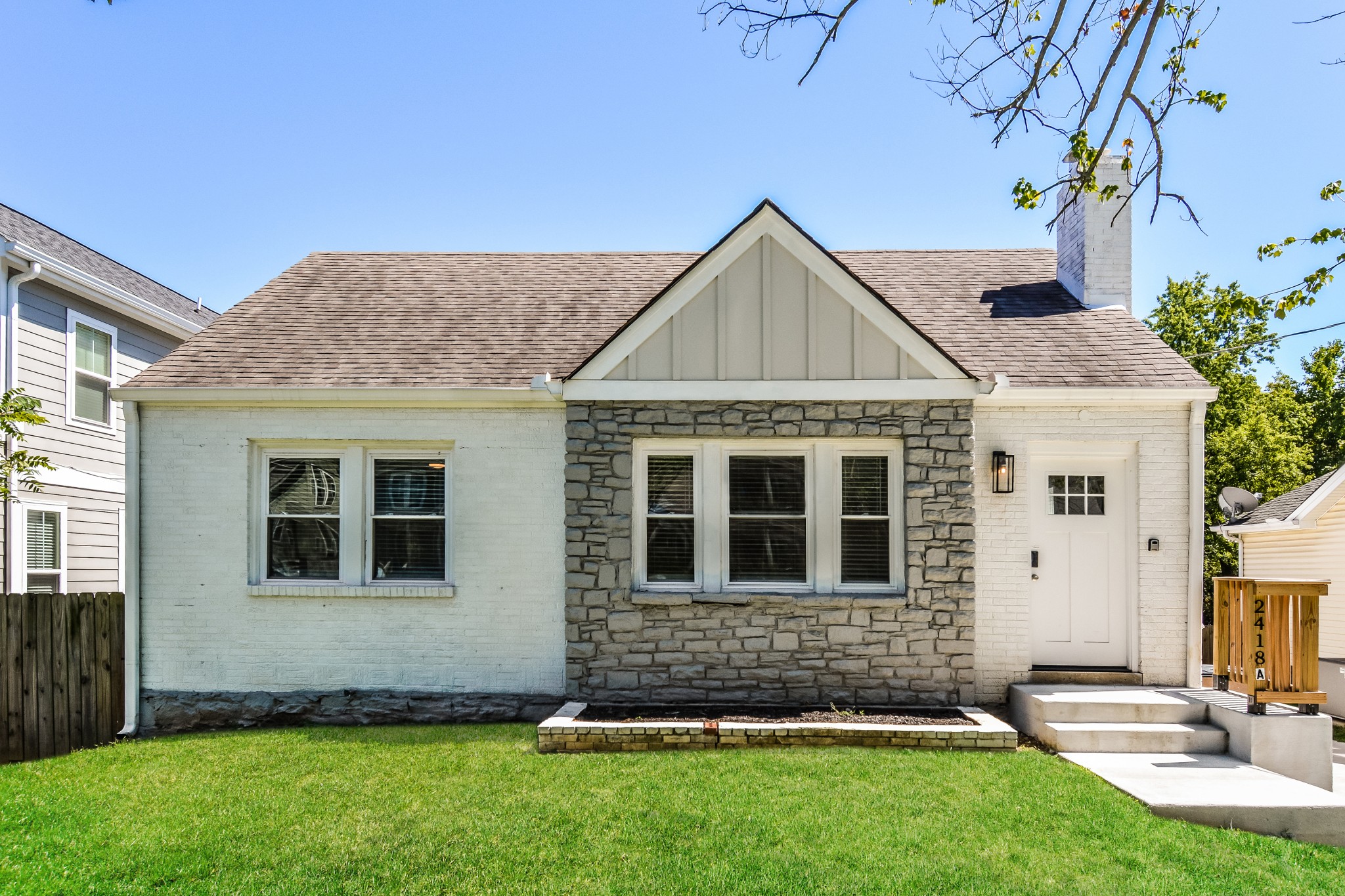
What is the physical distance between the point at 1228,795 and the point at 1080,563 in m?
2.96

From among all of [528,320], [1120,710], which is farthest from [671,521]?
Answer: [1120,710]

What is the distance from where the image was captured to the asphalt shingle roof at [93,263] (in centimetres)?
1128

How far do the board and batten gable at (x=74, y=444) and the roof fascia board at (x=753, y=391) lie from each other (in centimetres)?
749

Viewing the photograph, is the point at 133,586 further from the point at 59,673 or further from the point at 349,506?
the point at 349,506

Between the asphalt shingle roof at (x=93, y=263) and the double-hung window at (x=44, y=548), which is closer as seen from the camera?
the double-hung window at (x=44, y=548)

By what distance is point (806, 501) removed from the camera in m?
8.17

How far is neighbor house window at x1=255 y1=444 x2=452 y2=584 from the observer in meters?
8.48

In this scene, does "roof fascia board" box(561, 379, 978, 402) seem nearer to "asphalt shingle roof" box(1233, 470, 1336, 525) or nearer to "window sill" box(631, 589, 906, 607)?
"window sill" box(631, 589, 906, 607)

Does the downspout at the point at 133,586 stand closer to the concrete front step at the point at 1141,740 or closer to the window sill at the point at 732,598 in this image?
the window sill at the point at 732,598

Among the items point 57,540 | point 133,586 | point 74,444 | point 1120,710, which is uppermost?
point 74,444

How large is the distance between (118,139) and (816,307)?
24.4 ft

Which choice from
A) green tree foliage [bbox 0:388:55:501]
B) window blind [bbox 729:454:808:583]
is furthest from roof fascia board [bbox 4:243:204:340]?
window blind [bbox 729:454:808:583]

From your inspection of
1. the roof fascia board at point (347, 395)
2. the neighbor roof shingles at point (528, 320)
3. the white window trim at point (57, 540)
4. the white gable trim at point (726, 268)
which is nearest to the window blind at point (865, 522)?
the white gable trim at point (726, 268)

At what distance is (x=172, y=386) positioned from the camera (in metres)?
8.32
